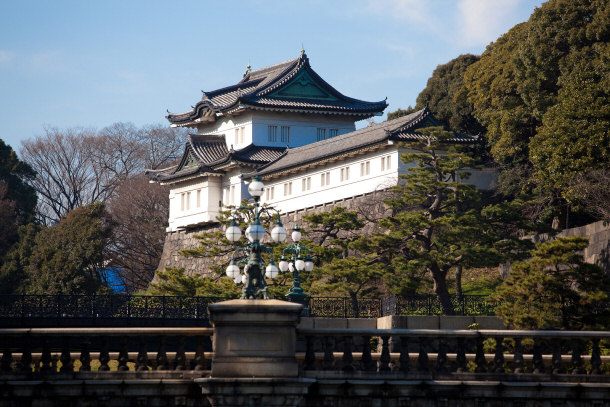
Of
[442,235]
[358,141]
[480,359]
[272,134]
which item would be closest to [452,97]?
[358,141]

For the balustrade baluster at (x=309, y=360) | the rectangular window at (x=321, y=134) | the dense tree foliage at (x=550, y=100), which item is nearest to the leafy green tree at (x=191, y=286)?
the dense tree foliage at (x=550, y=100)

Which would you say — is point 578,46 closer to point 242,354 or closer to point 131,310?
point 131,310

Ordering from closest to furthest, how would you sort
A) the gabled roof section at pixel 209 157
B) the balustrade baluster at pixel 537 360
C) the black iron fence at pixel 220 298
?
the balustrade baluster at pixel 537 360
the black iron fence at pixel 220 298
the gabled roof section at pixel 209 157

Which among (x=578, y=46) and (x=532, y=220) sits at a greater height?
(x=578, y=46)

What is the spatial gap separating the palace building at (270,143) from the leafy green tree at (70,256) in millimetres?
5252

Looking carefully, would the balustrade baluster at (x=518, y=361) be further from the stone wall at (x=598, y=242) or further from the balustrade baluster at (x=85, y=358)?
the stone wall at (x=598, y=242)

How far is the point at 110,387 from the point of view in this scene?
17.7 metres

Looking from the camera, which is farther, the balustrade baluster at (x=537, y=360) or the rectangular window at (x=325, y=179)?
the rectangular window at (x=325, y=179)

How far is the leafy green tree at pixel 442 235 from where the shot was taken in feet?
135

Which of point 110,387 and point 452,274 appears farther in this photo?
point 452,274

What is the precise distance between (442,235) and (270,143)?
2686 cm

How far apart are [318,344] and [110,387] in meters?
9.29

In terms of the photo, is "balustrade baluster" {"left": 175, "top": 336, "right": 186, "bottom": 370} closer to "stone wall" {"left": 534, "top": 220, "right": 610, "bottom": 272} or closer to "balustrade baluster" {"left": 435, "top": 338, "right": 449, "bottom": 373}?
"balustrade baluster" {"left": 435, "top": 338, "right": 449, "bottom": 373}

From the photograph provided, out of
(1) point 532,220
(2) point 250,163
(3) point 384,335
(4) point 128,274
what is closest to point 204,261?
(2) point 250,163
